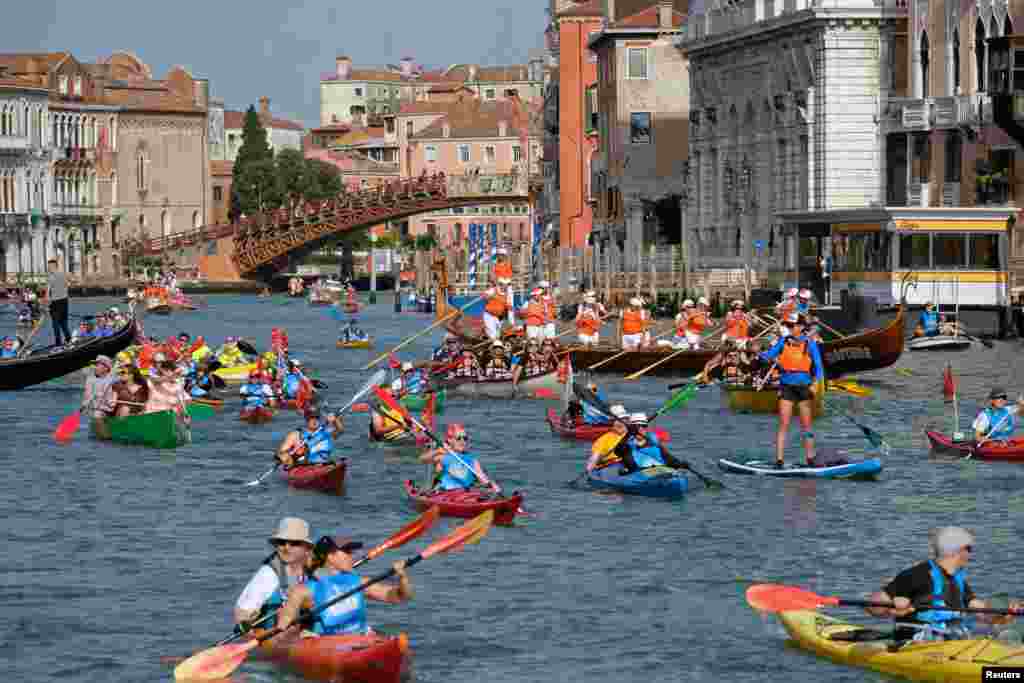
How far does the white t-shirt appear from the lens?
18625mm

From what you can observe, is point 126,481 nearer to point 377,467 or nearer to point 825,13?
point 377,467

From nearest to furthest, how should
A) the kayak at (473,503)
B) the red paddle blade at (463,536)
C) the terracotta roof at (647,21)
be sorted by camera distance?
1. the red paddle blade at (463,536)
2. the kayak at (473,503)
3. the terracotta roof at (647,21)

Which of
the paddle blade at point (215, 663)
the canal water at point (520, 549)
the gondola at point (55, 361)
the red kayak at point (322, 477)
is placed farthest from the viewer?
the gondola at point (55, 361)

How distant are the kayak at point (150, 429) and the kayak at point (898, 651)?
15411 millimetres

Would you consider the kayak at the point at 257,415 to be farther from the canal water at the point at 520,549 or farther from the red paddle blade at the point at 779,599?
the red paddle blade at the point at 779,599

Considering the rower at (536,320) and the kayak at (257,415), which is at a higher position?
the rower at (536,320)

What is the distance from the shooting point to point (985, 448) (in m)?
31.0

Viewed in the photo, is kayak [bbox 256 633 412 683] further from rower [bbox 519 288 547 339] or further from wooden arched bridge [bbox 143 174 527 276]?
wooden arched bridge [bbox 143 174 527 276]

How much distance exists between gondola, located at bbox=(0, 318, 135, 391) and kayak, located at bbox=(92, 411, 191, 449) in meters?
9.85

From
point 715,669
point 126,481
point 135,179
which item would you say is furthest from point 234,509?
point 135,179

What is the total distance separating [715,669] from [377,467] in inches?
508

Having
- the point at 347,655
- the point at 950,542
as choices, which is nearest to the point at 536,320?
the point at 347,655

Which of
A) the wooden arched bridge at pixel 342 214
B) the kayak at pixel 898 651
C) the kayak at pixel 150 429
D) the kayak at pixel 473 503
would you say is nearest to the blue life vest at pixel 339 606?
the kayak at pixel 898 651

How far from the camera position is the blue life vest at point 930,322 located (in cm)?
5338
